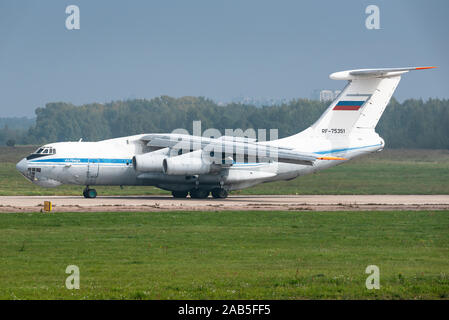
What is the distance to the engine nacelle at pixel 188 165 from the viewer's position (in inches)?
1307

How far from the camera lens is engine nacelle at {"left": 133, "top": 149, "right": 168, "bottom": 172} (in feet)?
109

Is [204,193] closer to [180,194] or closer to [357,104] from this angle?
[180,194]

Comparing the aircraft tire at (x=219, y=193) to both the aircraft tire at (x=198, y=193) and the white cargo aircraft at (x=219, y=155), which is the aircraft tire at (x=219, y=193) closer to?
the white cargo aircraft at (x=219, y=155)

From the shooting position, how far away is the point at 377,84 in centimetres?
3528

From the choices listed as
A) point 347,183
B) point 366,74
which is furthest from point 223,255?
point 347,183

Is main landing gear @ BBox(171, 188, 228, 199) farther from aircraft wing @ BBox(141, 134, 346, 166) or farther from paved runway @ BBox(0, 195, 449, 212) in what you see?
aircraft wing @ BBox(141, 134, 346, 166)

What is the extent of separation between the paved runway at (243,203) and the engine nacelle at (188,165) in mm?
1308

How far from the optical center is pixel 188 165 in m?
33.6

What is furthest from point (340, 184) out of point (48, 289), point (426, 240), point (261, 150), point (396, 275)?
point (48, 289)

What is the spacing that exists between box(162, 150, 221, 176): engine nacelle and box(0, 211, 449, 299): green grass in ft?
22.8

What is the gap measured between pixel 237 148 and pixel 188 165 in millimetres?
2273

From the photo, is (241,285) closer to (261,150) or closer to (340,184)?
(261,150)

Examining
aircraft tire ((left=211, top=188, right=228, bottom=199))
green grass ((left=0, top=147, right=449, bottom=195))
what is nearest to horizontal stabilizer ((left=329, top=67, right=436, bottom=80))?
aircraft tire ((left=211, top=188, right=228, bottom=199))

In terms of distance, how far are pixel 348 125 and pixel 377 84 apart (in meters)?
2.29
